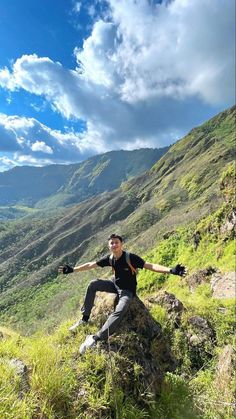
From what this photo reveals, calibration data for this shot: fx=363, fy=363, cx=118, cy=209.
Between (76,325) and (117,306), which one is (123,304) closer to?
(117,306)

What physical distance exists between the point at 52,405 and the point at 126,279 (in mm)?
3368

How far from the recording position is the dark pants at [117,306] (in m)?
6.73

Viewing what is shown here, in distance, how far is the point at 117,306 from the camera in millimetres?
7273

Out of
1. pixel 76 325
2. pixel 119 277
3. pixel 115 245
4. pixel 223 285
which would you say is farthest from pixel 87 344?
pixel 223 285

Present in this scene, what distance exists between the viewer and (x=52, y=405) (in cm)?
499

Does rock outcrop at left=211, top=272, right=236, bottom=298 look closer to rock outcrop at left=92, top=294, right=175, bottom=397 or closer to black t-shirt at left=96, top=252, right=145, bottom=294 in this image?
rock outcrop at left=92, top=294, right=175, bottom=397

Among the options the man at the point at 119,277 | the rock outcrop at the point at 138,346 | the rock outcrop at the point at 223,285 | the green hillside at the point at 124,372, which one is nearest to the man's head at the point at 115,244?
the man at the point at 119,277

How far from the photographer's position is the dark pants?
6.73 meters

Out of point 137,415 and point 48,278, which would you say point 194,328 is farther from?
point 48,278

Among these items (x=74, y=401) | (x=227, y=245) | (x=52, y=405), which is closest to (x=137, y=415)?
(x=74, y=401)

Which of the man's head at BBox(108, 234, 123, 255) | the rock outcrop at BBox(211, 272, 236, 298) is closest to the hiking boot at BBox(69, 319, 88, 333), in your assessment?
the man's head at BBox(108, 234, 123, 255)

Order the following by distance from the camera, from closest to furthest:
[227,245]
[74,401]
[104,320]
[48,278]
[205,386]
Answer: [74,401]
[104,320]
[205,386]
[227,245]
[48,278]

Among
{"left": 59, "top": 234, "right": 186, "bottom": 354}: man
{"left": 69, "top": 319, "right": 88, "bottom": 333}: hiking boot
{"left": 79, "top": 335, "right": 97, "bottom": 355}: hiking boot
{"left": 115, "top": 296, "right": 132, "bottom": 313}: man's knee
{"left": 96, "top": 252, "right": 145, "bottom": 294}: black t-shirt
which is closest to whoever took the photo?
{"left": 79, "top": 335, "right": 97, "bottom": 355}: hiking boot

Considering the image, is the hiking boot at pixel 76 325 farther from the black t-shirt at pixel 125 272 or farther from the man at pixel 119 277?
the black t-shirt at pixel 125 272
